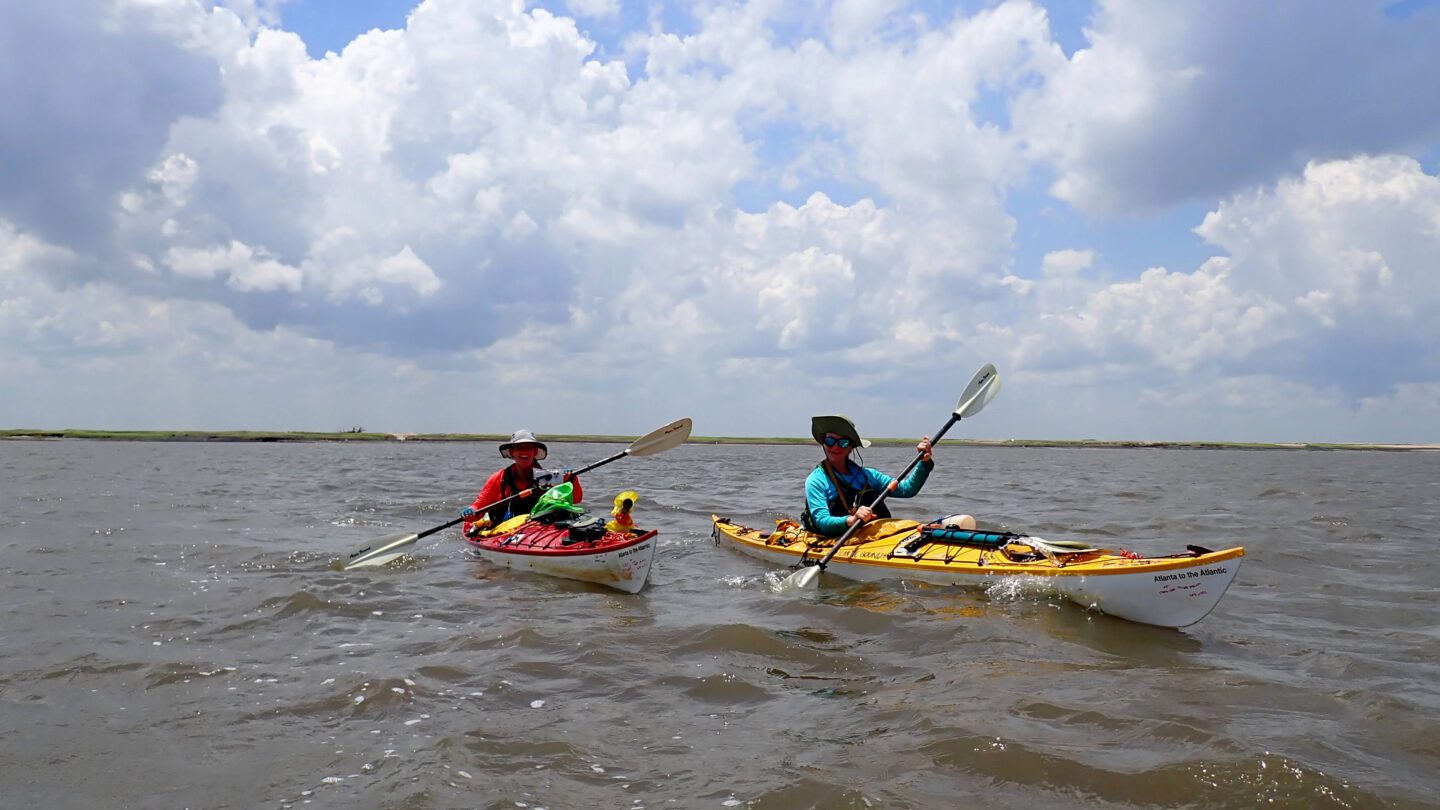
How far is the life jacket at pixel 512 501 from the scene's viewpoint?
12.2 metres

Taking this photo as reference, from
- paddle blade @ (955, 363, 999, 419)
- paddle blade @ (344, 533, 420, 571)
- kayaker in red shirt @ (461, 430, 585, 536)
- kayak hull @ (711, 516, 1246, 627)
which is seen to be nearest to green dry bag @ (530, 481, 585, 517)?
kayaker in red shirt @ (461, 430, 585, 536)

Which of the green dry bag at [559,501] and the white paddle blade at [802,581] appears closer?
the white paddle blade at [802,581]

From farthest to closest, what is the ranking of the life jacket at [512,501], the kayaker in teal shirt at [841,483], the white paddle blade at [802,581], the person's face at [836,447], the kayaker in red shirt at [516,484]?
the life jacket at [512,501] < the kayaker in red shirt at [516,484] < the person's face at [836,447] < the kayaker in teal shirt at [841,483] < the white paddle blade at [802,581]

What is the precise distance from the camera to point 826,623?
26.8 ft

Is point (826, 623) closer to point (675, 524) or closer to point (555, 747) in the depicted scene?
point (555, 747)

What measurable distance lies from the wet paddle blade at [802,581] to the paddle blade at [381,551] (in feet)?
18.6

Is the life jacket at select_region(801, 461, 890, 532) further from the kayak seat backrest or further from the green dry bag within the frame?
the green dry bag

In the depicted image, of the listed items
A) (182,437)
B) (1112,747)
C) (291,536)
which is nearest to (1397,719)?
(1112,747)

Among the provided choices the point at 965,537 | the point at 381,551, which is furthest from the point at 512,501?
the point at 965,537

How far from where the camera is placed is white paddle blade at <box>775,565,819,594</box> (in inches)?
384

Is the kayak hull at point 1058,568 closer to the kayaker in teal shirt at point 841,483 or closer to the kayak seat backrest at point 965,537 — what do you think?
the kayak seat backrest at point 965,537

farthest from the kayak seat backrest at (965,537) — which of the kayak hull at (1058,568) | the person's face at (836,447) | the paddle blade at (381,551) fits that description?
the paddle blade at (381,551)

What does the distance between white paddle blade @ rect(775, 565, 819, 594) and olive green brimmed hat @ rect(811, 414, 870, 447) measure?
1726mm

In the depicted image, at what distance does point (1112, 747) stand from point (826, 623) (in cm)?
372
